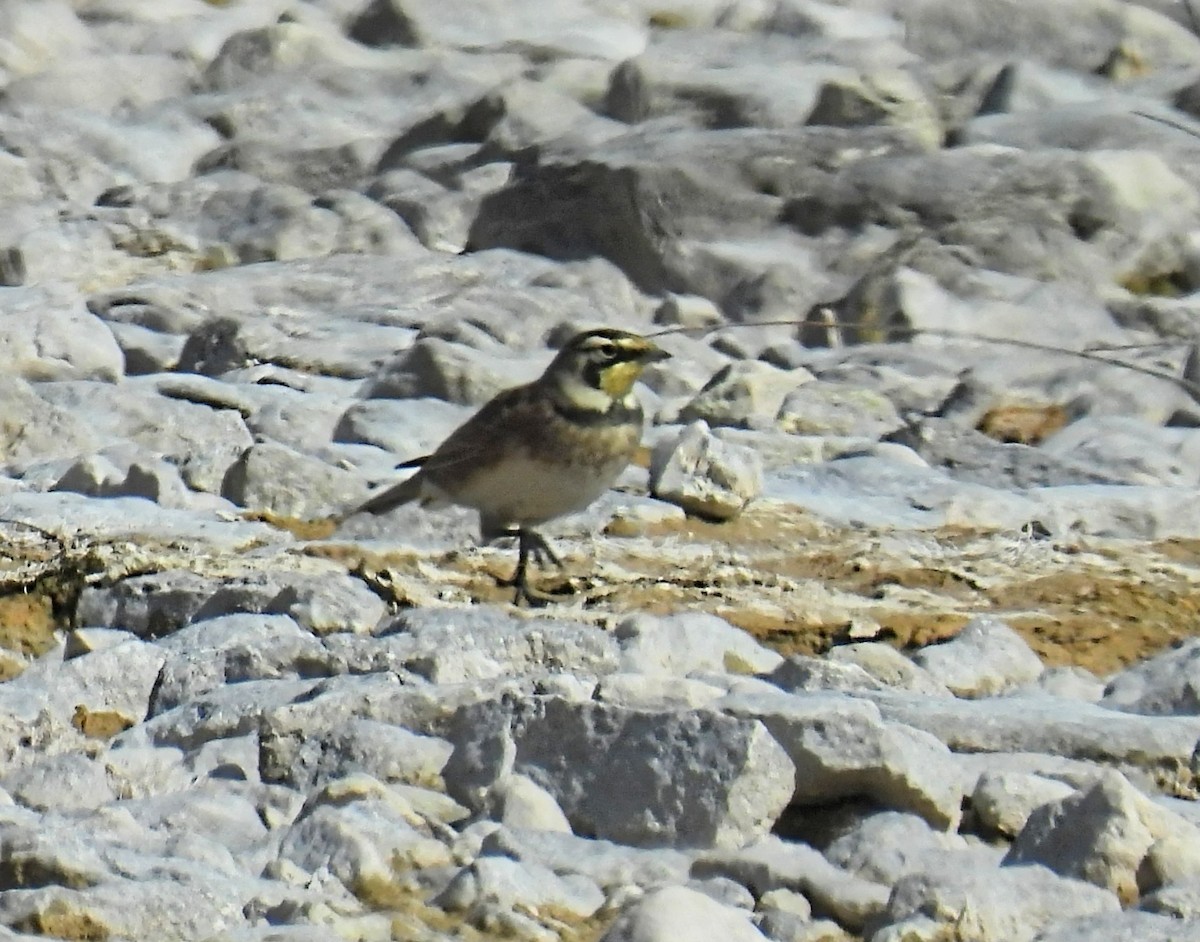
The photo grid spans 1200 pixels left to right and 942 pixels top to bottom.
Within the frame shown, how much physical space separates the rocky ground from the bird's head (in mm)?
555

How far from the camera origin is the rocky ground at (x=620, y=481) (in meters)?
4.46

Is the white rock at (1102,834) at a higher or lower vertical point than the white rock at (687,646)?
higher

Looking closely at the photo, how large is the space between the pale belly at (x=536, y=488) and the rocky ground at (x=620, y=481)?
0.70 ft

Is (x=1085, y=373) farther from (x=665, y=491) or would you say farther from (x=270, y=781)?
(x=270, y=781)

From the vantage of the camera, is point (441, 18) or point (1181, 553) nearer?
point (1181, 553)

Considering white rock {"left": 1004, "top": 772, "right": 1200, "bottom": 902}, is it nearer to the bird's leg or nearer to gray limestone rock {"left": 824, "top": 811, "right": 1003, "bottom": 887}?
gray limestone rock {"left": 824, "top": 811, "right": 1003, "bottom": 887}

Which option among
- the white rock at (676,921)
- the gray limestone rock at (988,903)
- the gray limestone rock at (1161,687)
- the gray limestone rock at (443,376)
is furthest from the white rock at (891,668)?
the gray limestone rock at (443,376)

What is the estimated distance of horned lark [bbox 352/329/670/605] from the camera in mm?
7691

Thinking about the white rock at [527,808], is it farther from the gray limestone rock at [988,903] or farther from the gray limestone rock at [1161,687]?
the gray limestone rock at [1161,687]

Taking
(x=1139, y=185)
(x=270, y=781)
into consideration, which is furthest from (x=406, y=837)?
(x=1139, y=185)

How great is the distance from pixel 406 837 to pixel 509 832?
0.20 metres

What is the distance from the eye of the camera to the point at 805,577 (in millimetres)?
7906

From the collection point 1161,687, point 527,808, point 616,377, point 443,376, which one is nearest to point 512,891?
point 527,808

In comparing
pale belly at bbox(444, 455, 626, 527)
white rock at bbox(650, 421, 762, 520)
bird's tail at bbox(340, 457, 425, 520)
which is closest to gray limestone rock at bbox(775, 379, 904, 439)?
white rock at bbox(650, 421, 762, 520)
